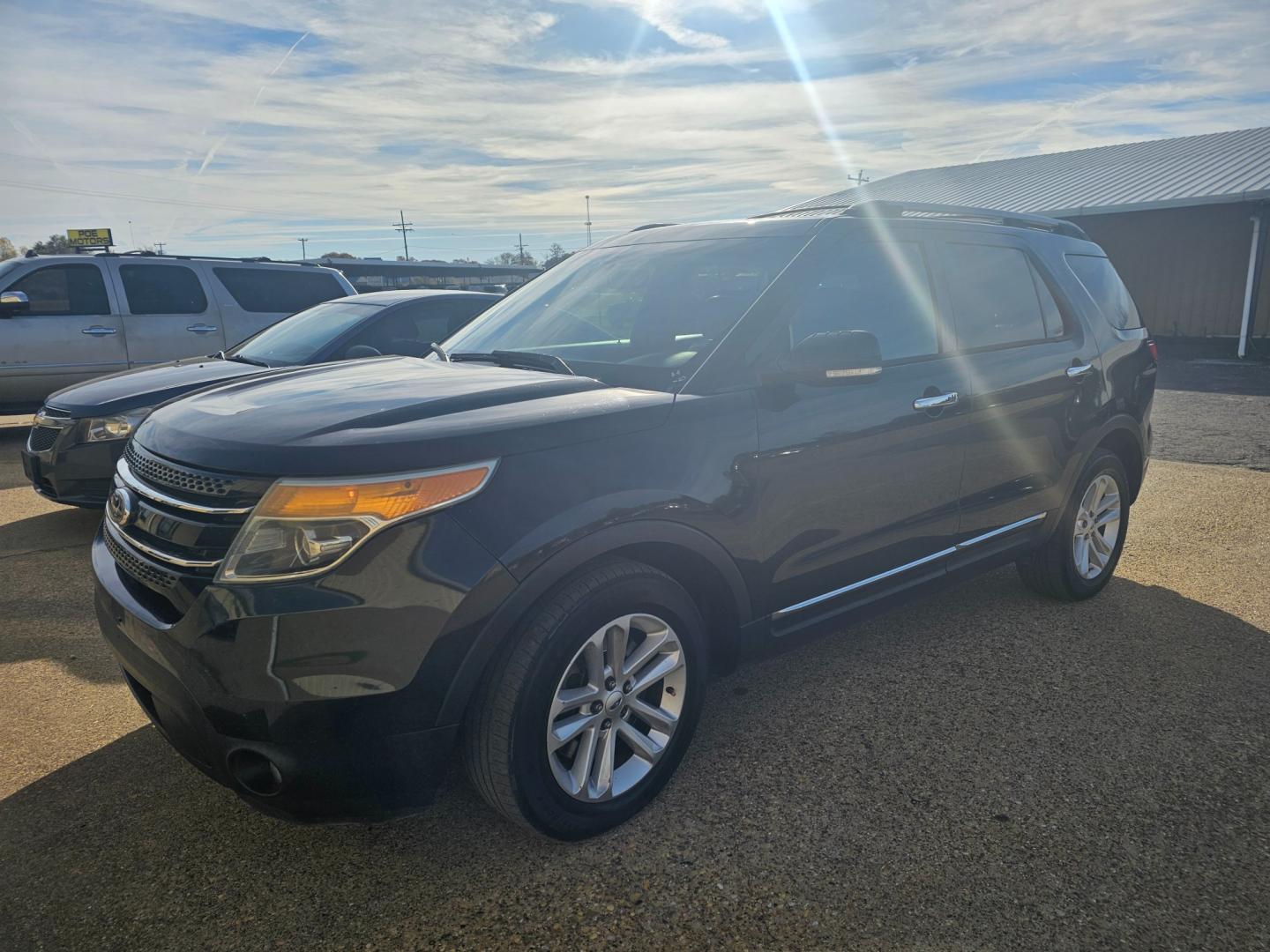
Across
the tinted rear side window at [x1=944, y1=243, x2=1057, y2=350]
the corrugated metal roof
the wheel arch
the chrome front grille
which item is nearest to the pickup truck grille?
the chrome front grille

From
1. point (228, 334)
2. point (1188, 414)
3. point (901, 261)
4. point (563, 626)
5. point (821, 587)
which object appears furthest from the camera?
point (1188, 414)

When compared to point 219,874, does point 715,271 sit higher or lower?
higher

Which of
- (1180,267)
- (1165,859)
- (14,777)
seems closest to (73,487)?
(14,777)

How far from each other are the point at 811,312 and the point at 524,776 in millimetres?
1878

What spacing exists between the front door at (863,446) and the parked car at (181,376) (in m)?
1.94

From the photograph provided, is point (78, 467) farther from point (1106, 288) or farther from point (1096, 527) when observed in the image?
point (1106, 288)

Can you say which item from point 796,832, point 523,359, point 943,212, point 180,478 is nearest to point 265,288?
point 523,359

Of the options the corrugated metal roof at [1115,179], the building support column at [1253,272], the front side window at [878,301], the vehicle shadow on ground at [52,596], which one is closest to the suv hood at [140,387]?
the vehicle shadow on ground at [52,596]

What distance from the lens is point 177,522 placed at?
228 centimetres

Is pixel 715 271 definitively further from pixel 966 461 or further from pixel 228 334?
pixel 228 334

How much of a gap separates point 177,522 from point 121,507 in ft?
1.55

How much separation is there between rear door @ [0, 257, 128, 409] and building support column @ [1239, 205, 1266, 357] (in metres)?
19.7

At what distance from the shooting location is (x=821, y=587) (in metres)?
3.09

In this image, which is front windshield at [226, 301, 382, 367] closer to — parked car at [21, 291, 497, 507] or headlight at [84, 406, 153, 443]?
parked car at [21, 291, 497, 507]
